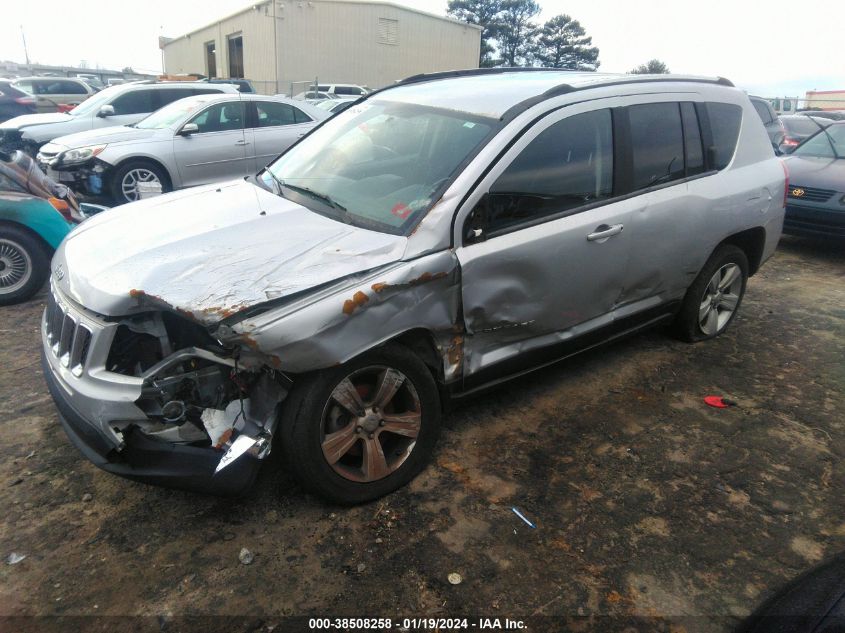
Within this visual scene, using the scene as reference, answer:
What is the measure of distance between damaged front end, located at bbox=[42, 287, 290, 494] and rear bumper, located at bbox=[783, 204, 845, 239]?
6.89 m

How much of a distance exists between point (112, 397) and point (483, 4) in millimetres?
62994

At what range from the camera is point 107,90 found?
1122 centimetres

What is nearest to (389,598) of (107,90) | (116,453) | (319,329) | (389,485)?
(389,485)

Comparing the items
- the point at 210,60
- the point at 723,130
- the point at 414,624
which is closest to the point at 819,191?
the point at 723,130

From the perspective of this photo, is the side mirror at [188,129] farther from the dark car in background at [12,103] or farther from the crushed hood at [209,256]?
the dark car in background at [12,103]

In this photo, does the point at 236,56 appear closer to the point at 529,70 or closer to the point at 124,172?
the point at 124,172

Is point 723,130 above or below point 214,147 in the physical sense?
above

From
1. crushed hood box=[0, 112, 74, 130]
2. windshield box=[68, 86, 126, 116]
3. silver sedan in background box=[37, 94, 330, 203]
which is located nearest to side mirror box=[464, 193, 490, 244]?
silver sedan in background box=[37, 94, 330, 203]

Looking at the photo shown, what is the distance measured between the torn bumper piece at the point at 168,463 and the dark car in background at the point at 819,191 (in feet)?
23.8

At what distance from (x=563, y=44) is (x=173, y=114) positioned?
5524 centimetres

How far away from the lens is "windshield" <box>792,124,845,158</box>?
7.83 m

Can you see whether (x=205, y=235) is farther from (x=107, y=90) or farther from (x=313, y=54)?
(x=313, y=54)

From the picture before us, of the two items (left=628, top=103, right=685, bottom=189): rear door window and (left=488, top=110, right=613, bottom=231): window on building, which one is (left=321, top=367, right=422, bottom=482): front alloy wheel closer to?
(left=488, top=110, right=613, bottom=231): window on building

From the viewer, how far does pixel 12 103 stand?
14836mm
